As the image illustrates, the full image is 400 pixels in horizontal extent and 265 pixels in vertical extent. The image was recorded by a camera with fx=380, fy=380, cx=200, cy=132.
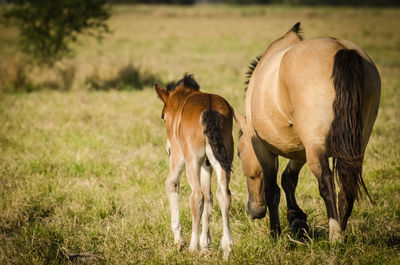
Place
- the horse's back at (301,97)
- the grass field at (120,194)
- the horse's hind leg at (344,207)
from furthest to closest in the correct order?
1. the grass field at (120,194)
2. the horse's hind leg at (344,207)
3. the horse's back at (301,97)

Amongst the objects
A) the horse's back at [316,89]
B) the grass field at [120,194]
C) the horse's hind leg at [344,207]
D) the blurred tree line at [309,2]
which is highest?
the blurred tree line at [309,2]

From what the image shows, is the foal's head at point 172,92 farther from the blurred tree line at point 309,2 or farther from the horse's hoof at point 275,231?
the blurred tree line at point 309,2

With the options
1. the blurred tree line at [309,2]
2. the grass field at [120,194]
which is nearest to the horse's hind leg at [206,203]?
the grass field at [120,194]

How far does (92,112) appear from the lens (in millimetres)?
8445

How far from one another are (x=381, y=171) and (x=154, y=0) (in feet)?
281

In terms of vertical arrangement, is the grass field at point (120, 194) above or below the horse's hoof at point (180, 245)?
below

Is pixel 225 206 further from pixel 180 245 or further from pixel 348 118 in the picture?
pixel 348 118

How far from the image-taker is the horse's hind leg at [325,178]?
279 centimetres

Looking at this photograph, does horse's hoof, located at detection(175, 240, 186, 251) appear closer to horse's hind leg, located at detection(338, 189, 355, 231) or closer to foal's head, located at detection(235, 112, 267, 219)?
foal's head, located at detection(235, 112, 267, 219)

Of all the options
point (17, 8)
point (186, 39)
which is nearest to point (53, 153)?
point (17, 8)

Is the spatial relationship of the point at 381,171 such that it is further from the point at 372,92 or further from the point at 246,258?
the point at 246,258

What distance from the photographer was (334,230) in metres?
2.87

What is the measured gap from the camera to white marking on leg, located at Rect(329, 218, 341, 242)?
285cm

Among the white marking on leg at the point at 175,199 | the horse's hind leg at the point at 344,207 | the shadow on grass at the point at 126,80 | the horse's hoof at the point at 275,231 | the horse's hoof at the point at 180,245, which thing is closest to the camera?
the horse's hind leg at the point at 344,207
